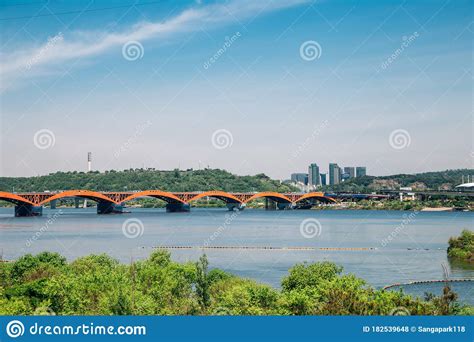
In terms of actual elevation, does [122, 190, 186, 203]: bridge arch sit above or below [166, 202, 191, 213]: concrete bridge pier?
above

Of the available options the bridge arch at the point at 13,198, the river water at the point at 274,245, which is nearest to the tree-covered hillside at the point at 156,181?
the bridge arch at the point at 13,198

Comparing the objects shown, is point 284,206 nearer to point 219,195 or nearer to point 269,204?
point 269,204

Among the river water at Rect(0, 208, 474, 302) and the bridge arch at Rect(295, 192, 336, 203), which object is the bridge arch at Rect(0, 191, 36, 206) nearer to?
the river water at Rect(0, 208, 474, 302)

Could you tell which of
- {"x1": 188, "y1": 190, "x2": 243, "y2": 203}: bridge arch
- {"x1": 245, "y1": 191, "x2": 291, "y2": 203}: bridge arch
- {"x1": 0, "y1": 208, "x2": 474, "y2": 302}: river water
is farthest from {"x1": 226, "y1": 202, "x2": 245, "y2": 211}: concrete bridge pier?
{"x1": 0, "y1": 208, "x2": 474, "y2": 302}: river water

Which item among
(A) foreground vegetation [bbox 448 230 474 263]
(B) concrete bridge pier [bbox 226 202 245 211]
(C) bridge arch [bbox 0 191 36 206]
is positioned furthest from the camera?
(B) concrete bridge pier [bbox 226 202 245 211]

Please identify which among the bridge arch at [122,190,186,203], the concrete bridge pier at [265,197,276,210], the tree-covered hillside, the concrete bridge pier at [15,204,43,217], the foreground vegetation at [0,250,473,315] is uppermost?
the tree-covered hillside

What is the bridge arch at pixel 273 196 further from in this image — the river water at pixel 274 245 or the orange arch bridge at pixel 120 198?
the river water at pixel 274 245

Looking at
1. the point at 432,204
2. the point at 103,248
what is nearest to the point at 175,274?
the point at 103,248

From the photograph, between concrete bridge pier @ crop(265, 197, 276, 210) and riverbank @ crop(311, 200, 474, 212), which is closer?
riverbank @ crop(311, 200, 474, 212)
